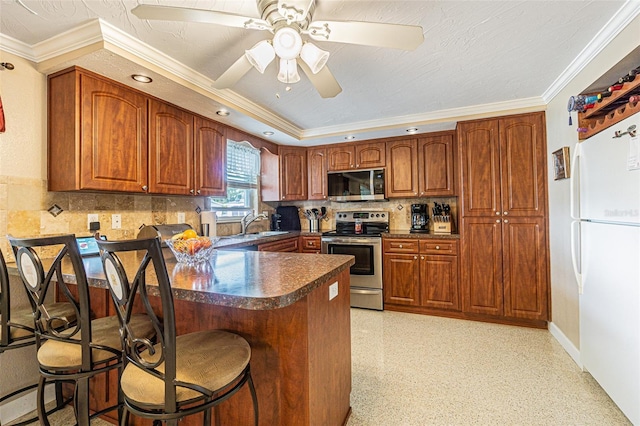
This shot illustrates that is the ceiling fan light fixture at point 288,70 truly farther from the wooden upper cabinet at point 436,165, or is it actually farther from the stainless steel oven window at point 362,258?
the wooden upper cabinet at point 436,165

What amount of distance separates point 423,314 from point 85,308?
328 centimetres

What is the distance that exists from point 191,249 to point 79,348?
0.61 m

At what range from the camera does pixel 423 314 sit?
3500mm

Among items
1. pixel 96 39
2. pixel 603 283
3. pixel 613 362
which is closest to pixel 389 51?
pixel 96 39

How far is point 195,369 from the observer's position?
3.39 ft

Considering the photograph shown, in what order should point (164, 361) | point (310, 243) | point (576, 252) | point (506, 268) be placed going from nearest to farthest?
1. point (164, 361)
2. point (576, 252)
3. point (506, 268)
4. point (310, 243)

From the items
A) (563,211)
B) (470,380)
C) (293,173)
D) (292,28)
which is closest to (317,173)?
(293,173)

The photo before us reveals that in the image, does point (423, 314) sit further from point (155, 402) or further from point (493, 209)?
point (155, 402)

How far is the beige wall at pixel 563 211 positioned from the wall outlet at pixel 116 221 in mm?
3650

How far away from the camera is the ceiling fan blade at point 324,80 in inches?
68.9

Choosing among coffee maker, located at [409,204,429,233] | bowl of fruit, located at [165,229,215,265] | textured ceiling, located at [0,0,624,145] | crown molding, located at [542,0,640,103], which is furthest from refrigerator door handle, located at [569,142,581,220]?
bowl of fruit, located at [165,229,215,265]

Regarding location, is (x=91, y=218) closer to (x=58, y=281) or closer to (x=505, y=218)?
(x=58, y=281)

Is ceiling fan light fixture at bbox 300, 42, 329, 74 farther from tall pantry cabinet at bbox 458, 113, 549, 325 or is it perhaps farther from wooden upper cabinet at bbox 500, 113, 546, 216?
wooden upper cabinet at bbox 500, 113, 546, 216

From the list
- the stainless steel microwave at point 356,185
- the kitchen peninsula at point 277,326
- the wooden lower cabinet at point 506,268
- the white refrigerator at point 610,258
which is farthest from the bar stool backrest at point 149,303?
the stainless steel microwave at point 356,185
